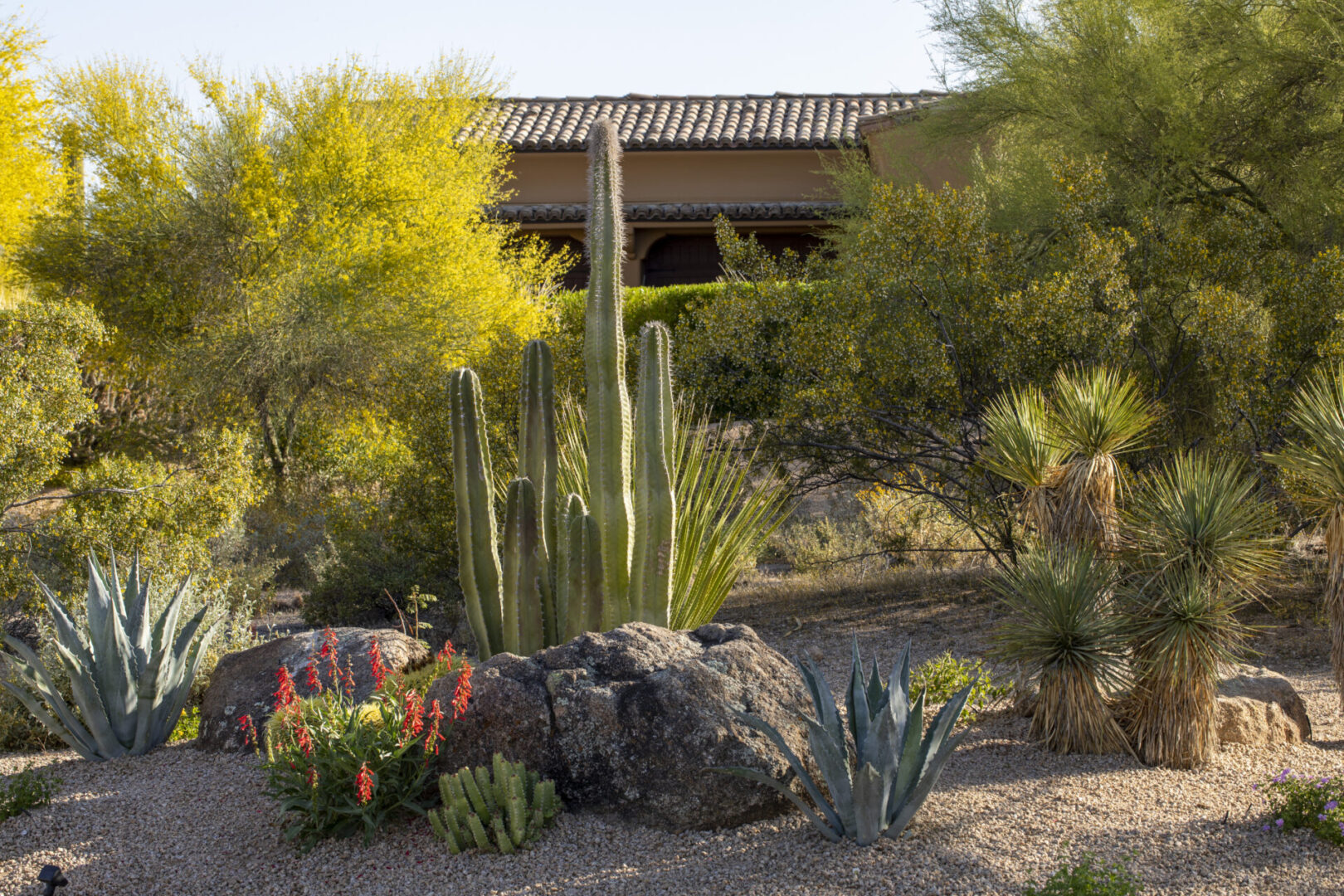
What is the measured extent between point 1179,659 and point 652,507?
250 cm

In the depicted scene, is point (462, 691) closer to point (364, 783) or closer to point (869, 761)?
point (364, 783)

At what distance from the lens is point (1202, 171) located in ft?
29.5

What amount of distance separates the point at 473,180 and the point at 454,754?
40.1ft

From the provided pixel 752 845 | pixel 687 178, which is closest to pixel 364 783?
pixel 752 845

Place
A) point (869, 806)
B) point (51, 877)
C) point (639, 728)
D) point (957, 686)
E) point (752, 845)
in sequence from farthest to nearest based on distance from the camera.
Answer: point (957, 686) → point (639, 728) → point (752, 845) → point (869, 806) → point (51, 877)

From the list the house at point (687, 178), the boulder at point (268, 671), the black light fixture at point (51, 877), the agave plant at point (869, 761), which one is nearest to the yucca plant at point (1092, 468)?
the agave plant at point (869, 761)

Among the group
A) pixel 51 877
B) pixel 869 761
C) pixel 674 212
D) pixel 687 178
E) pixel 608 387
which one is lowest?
pixel 51 877

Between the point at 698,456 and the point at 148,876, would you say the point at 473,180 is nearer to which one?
the point at 698,456

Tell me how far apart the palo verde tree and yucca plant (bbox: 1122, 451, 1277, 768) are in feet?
31.9

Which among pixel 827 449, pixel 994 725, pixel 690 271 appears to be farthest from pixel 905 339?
pixel 690 271

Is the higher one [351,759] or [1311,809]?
[351,759]

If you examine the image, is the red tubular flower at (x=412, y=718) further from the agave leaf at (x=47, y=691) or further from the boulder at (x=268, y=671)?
the agave leaf at (x=47, y=691)

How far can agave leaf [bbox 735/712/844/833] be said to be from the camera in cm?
383

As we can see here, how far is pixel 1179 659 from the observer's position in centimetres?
466
